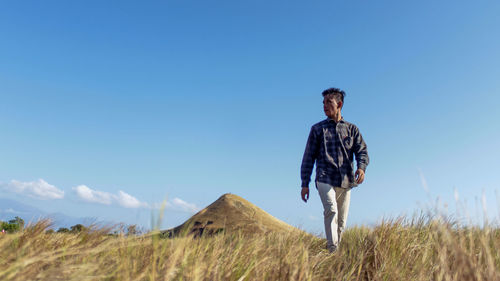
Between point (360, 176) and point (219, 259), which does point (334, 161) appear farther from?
point (219, 259)

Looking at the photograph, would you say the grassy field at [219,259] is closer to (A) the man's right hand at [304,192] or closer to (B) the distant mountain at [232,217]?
(A) the man's right hand at [304,192]

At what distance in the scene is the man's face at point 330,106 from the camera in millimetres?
4840

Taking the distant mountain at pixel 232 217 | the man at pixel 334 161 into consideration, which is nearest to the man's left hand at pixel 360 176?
the man at pixel 334 161

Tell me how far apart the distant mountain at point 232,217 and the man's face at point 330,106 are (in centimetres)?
572

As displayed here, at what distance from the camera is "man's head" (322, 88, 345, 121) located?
4.84 metres

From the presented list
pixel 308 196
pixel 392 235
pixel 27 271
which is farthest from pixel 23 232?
pixel 392 235

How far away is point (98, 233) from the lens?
10.00ft

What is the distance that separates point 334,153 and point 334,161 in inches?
5.0

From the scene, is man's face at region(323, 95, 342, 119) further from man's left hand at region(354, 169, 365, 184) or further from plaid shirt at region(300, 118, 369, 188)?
man's left hand at region(354, 169, 365, 184)

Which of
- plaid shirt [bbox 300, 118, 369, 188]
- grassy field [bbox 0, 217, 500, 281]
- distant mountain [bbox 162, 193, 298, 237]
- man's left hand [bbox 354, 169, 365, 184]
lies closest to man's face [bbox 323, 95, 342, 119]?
plaid shirt [bbox 300, 118, 369, 188]

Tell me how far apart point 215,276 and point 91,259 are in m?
0.84

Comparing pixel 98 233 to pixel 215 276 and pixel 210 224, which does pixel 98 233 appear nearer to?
pixel 215 276

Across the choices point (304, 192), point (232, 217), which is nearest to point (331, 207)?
point (304, 192)

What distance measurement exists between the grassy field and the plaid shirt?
2.64 feet
